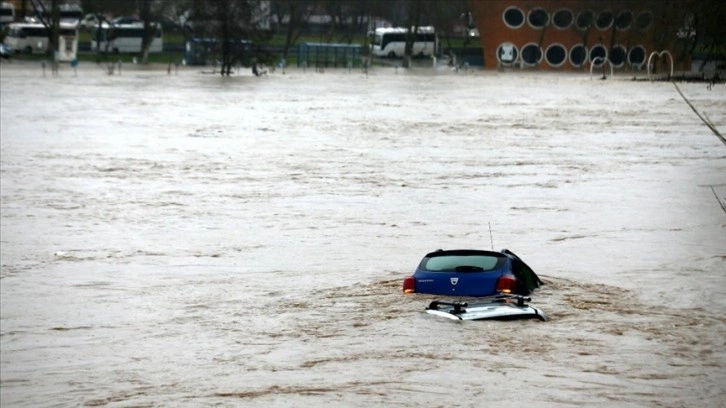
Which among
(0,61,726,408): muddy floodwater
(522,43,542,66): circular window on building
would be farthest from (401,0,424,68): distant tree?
(0,61,726,408): muddy floodwater

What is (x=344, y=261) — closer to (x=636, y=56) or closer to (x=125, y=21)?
(x=636, y=56)

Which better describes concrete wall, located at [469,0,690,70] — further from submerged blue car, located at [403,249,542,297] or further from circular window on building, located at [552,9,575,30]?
submerged blue car, located at [403,249,542,297]

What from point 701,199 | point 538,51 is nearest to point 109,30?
point 538,51

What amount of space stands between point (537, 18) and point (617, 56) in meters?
6.92

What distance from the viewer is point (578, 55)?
110 m

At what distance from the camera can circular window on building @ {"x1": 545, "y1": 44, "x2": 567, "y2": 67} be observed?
109125mm

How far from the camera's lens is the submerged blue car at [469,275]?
18.7m

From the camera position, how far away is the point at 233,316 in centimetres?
1909

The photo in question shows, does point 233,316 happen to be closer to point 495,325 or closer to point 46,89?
point 495,325

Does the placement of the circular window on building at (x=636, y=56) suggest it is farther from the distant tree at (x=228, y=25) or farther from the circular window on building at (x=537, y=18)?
the distant tree at (x=228, y=25)

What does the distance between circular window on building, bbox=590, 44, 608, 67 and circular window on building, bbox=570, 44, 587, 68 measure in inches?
22.8

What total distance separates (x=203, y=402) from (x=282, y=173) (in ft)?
64.8

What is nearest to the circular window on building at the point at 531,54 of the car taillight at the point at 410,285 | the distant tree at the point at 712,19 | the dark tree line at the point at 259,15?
the dark tree line at the point at 259,15

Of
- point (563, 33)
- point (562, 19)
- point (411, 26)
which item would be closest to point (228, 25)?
point (411, 26)
